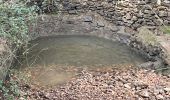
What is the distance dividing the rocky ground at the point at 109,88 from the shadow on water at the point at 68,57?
468mm

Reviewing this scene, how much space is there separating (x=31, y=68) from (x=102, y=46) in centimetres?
292

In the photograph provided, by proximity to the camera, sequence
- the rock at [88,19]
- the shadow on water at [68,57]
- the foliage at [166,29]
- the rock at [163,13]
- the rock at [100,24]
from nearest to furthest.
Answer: the shadow on water at [68,57]
the foliage at [166,29]
the rock at [163,13]
the rock at [100,24]
the rock at [88,19]

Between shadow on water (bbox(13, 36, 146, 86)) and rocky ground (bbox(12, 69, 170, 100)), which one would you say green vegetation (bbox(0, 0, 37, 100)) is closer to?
rocky ground (bbox(12, 69, 170, 100))

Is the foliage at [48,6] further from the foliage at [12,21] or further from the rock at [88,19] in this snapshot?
the foliage at [12,21]

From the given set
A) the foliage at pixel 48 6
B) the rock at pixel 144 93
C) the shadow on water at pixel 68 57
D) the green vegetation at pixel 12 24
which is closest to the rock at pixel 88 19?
the shadow on water at pixel 68 57

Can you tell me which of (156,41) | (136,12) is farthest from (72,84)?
(136,12)

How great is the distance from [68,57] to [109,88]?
8.18ft

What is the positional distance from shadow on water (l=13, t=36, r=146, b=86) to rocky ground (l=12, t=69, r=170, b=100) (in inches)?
18.4

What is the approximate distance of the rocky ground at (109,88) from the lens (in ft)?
22.0

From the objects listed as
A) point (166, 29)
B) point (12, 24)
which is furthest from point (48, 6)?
point (12, 24)

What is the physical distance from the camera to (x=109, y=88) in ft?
23.4

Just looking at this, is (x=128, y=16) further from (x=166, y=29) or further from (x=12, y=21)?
(x=12, y=21)

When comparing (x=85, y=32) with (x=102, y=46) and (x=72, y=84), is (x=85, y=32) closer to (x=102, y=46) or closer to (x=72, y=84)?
(x=102, y=46)

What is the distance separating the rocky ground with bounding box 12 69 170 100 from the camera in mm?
6707
